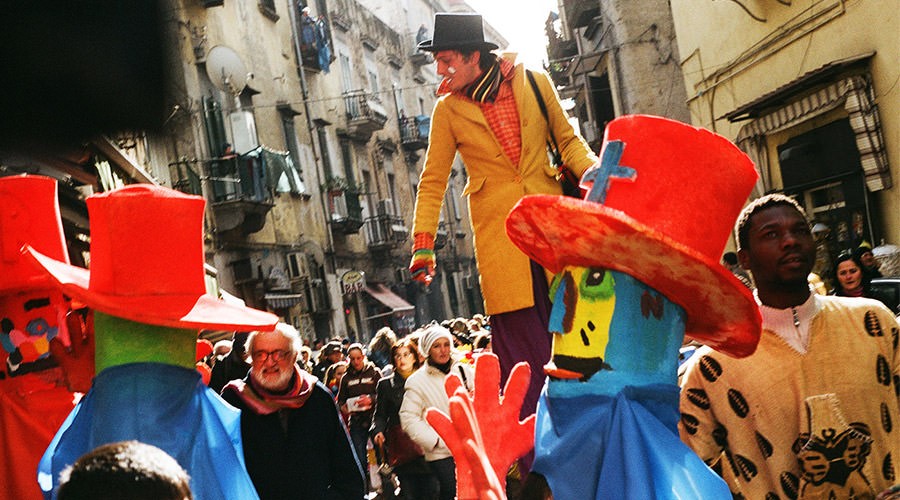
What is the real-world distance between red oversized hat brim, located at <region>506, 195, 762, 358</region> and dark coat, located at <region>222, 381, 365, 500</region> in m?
2.06

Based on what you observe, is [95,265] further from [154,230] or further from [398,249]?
[398,249]

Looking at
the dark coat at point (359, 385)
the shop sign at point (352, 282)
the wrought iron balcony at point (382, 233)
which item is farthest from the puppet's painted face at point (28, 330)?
the wrought iron balcony at point (382, 233)

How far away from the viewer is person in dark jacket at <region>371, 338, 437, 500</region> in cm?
830

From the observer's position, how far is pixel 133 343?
3.70 meters

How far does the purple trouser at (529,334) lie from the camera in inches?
169

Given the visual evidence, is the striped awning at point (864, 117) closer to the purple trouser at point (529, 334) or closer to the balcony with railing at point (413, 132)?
the purple trouser at point (529, 334)

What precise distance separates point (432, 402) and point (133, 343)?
444 cm

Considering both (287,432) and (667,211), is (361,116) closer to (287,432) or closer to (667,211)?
(287,432)

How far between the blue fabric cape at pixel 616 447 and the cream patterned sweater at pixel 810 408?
590mm

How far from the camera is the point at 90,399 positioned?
3668 millimetres

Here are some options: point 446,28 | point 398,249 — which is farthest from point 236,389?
point 398,249

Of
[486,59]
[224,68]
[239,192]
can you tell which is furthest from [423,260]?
[239,192]

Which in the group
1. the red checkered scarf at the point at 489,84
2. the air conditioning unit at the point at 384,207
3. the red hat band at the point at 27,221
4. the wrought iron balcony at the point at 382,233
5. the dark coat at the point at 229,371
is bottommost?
the dark coat at the point at 229,371

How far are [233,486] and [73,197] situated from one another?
29.7 ft
